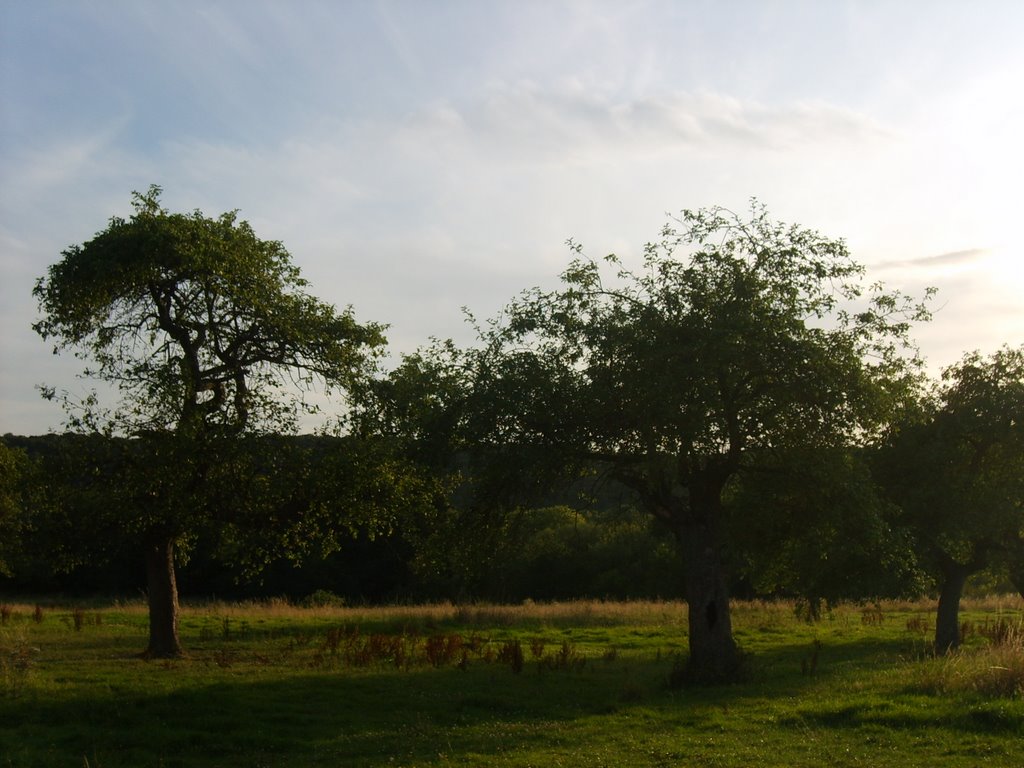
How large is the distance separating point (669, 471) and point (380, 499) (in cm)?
871

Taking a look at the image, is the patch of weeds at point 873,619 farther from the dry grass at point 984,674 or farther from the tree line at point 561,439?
the dry grass at point 984,674

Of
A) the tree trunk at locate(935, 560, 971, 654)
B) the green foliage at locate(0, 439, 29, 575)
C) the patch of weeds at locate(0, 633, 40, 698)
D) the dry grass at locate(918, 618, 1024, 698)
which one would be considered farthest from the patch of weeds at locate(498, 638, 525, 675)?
the green foliage at locate(0, 439, 29, 575)

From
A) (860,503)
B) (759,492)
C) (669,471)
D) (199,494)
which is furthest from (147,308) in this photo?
(860,503)

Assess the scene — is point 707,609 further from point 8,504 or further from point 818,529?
point 8,504

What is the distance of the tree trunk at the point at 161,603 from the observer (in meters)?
24.8

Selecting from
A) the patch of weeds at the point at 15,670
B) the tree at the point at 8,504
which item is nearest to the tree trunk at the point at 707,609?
the patch of weeds at the point at 15,670

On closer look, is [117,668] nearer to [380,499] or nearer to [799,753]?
[380,499]

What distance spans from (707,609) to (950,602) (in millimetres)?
11192

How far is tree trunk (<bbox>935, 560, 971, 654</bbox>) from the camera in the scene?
92.5 ft

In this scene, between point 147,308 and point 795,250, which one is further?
point 147,308

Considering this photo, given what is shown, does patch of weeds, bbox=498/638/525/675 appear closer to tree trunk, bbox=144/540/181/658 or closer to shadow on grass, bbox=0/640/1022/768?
shadow on grass, bbox=0/640/1022/768

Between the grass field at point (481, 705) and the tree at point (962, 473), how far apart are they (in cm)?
295

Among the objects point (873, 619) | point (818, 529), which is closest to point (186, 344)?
point (818, 529)

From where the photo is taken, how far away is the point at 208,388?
24.7 m
